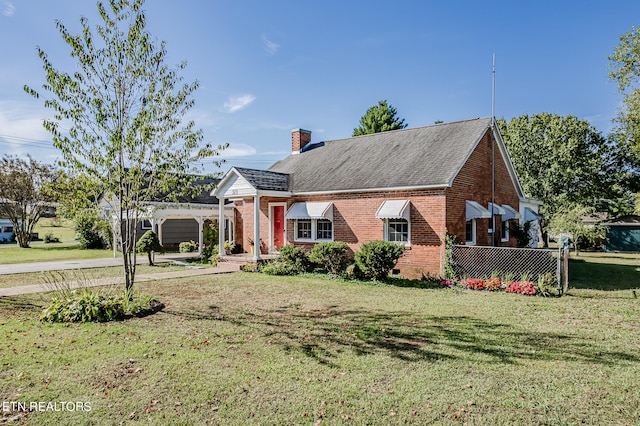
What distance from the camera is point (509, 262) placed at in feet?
42.8

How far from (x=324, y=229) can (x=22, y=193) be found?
2672cm

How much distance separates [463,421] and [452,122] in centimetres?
1604

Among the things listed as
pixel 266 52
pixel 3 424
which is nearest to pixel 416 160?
pixel 266 52

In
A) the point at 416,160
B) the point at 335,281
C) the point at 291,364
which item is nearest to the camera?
the point at 291,364

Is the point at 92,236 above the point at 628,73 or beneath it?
beneath

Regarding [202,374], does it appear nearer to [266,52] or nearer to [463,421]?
[463,421]

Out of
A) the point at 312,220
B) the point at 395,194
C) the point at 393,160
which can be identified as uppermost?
the point at 393,160

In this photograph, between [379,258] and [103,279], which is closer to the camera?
[379,258]

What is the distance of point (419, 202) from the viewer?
14898mm

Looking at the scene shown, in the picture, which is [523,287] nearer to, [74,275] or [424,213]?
[424,213]

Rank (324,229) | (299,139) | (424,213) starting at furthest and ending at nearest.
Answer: (299,139), (324,229), (424,213)

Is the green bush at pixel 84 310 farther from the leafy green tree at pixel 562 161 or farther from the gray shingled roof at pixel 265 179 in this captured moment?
Result: the leafy green tree at pixel 562 161

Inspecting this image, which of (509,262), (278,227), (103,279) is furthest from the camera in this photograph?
(278,227)

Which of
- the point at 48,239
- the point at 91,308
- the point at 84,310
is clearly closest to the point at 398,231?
the point at 91,308
